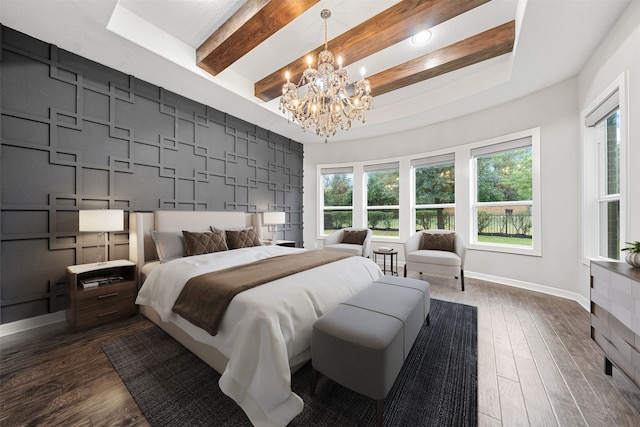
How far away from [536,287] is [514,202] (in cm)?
130

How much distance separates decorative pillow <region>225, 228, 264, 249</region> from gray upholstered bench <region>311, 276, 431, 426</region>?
2.10 meters

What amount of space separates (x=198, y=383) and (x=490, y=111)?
5166 mm

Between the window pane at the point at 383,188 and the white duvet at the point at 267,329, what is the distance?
3410 millimetres

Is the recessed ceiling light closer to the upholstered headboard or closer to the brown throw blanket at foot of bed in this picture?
the brown throw blanket at foot of bed

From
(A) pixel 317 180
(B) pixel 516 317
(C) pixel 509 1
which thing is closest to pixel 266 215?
(A) pixel 317 180

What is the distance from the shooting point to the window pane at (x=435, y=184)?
178 inches

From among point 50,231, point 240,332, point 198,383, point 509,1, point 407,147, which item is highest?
point 509,1

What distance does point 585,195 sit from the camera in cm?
290

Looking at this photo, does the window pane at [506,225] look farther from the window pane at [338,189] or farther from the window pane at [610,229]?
the window pane at [338,189]

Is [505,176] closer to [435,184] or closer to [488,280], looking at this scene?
[435,184]

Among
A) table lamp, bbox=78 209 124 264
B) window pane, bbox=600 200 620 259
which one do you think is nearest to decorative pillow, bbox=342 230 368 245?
window pane, bbox=600 200 620 259

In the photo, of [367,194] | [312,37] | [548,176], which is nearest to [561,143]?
[548,176]

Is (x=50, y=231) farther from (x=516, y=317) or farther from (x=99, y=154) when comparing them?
(x=516, y=317)

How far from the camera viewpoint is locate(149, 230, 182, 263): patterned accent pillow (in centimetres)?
274
